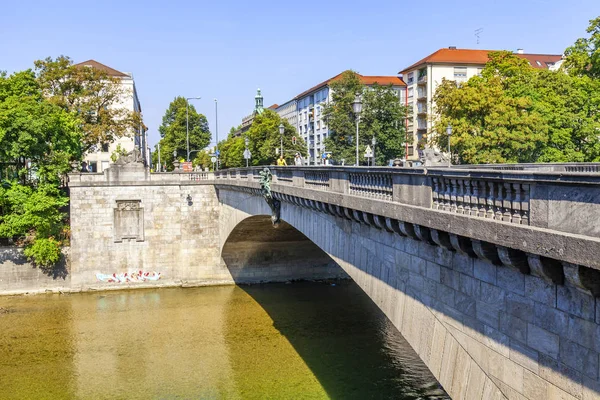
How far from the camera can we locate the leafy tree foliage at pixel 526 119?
35.5 meters

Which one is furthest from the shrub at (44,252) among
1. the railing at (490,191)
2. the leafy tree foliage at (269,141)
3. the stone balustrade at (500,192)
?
the leafy tree foliage at (269,141)

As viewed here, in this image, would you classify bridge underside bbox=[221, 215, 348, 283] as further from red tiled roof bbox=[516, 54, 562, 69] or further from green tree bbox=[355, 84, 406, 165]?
red tiled roof bbox=[516, 54, 562, 69]

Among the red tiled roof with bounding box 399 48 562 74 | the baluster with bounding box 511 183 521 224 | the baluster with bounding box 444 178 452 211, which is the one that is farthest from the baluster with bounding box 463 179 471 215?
the red tiled roof with bounding box 399 48 562 74

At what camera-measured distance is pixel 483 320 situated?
854cm

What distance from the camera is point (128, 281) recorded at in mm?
36125

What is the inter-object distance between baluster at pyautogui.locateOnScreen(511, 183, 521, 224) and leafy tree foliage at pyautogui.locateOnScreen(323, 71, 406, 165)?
50007 millimetres

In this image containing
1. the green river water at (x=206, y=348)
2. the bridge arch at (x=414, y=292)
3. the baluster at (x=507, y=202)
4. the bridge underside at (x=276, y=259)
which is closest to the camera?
the baluster at (x=507, y=202)

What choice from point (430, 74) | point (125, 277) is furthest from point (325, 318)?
point (430, 74)

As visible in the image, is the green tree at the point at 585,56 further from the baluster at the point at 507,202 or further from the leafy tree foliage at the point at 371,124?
the baluster at the point at 507,202

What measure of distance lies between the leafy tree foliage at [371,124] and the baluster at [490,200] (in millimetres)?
49453

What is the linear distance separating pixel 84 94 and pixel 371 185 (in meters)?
39.6

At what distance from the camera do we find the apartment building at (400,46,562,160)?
242 feet

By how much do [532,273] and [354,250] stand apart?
6949mm

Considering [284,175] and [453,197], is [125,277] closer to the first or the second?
[284,175]
